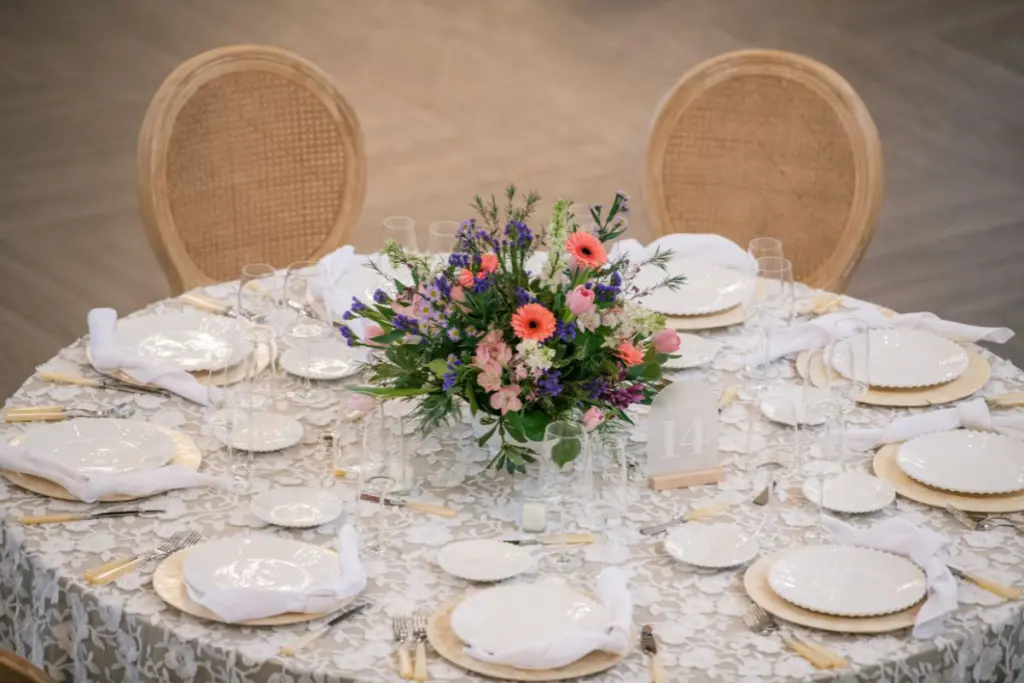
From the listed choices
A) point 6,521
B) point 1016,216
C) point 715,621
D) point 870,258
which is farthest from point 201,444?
point 1016,216

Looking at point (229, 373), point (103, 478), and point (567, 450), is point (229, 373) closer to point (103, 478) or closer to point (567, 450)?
point (103, 478)

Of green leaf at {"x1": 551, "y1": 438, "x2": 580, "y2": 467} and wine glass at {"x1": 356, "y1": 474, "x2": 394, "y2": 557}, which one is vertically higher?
green leaf at {"x1": 551, "y1": 438, "x2": 580, "y2": 467}

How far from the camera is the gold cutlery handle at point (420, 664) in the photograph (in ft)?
6.21

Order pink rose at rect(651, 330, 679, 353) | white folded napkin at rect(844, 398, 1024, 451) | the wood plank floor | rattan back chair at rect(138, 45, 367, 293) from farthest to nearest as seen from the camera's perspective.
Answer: the wood plank floor, rattan back chair at rect(138, 45, 367, 293), white folded napkin at rect(844, 398, 1024, 451), pink rose at rect(651, 330, 679, 353)

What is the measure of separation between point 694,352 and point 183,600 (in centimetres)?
127

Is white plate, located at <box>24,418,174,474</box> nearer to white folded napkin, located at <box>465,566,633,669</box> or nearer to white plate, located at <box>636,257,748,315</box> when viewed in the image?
white folded napkin, located at <box>465,566,633,669</box>

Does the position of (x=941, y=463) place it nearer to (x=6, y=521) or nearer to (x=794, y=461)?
(x=794, y=461)

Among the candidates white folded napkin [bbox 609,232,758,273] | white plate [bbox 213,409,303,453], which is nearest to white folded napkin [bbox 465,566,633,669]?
white plate [bbox 213,409,303,453]

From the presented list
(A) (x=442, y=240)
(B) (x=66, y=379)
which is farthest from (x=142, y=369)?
(A) (x=442, y=240)

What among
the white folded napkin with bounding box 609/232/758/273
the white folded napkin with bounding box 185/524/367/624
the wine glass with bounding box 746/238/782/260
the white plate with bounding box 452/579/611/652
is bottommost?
the white plate with bounding box 452/579/611/652

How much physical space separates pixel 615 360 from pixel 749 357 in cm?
57

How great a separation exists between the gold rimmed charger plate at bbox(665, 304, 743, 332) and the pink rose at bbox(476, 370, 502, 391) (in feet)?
2.86

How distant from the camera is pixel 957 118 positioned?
6035 mm

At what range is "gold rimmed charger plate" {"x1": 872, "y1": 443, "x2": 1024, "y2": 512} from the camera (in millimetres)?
2350
